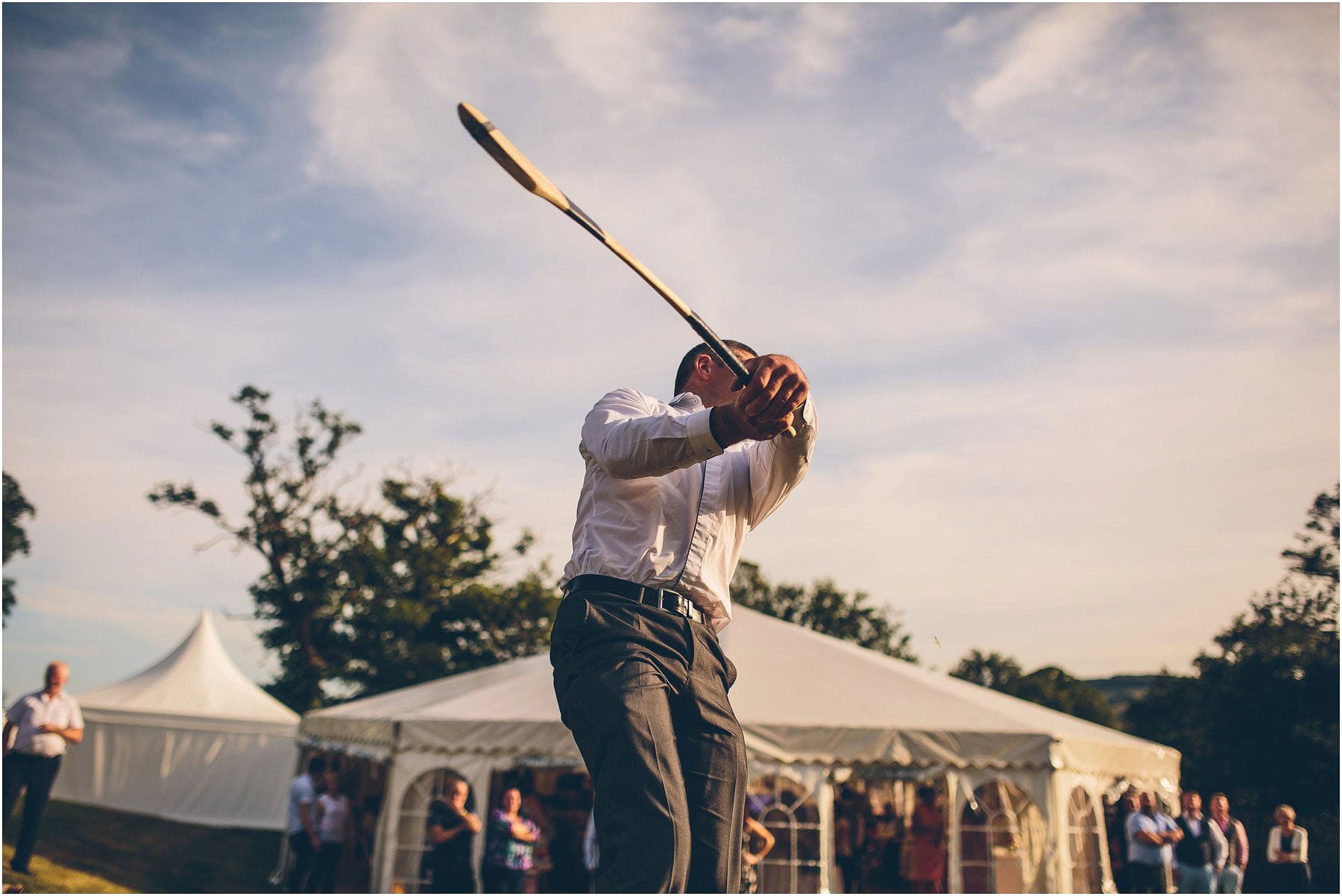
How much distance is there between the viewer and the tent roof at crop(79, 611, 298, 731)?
68.6ft

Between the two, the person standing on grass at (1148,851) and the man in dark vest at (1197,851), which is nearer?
the man in dark vest at (1197,851)

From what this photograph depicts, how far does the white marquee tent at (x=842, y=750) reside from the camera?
10531 millimetres

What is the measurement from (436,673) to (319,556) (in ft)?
15.7

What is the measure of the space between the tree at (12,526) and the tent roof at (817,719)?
6.25 m

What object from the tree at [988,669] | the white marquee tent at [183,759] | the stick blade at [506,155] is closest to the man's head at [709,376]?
the stick blade at [506,155]

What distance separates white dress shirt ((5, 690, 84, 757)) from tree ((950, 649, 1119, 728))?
34238 millimetres

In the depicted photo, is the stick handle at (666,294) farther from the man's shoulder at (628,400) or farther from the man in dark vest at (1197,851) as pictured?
the man in dark vest at (1197,851)

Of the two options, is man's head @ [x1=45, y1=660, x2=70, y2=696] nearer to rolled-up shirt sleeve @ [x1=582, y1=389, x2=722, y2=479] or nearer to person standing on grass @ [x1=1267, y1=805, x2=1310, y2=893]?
rolled-up shirt sleeve @ [x1=582, y1=389, x2=722, y2=479]

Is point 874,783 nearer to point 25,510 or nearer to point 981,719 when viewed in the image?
point 981,719

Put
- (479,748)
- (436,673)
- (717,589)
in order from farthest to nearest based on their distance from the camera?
(436,673) < (479,748) < (717,589)

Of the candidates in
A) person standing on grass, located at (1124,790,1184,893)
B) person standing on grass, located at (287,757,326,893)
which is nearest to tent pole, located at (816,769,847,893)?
person standing on grass, located at (1124,790,1184,893)

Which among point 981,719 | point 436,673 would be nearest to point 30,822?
point 981,719

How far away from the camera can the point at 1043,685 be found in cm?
3850

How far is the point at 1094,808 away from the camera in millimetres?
12156
